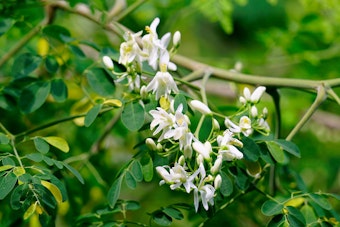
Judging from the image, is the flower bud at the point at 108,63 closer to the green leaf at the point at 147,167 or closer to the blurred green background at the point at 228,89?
the green leaf at the point at 147,167

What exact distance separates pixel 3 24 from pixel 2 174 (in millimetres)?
480

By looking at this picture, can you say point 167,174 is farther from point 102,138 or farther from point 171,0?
point 171,0

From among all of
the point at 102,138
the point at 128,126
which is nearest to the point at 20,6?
the point at 102,138

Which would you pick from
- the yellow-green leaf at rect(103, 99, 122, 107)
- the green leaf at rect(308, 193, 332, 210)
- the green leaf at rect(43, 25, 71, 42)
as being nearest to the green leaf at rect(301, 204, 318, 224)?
the green leaf at rect(308, 193, 332, 210)

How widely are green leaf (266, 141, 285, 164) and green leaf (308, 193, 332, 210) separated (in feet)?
0.31

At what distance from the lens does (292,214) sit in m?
1.18

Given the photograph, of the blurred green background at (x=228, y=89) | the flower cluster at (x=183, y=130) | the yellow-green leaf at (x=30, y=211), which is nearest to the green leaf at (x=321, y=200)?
the flower cluster at (x=183, y=130)

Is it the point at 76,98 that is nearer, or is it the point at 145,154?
the point at 145,154

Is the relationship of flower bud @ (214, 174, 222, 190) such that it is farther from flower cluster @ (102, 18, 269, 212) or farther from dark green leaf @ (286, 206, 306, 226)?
dark green leaf @ (286, 206, 306, 226)

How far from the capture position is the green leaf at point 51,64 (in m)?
1.47

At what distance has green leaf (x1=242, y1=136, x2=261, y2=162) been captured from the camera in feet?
3.86

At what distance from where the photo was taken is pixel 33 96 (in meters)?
1.39

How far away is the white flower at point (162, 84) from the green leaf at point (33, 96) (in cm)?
31

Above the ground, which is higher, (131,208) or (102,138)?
(131,208)
